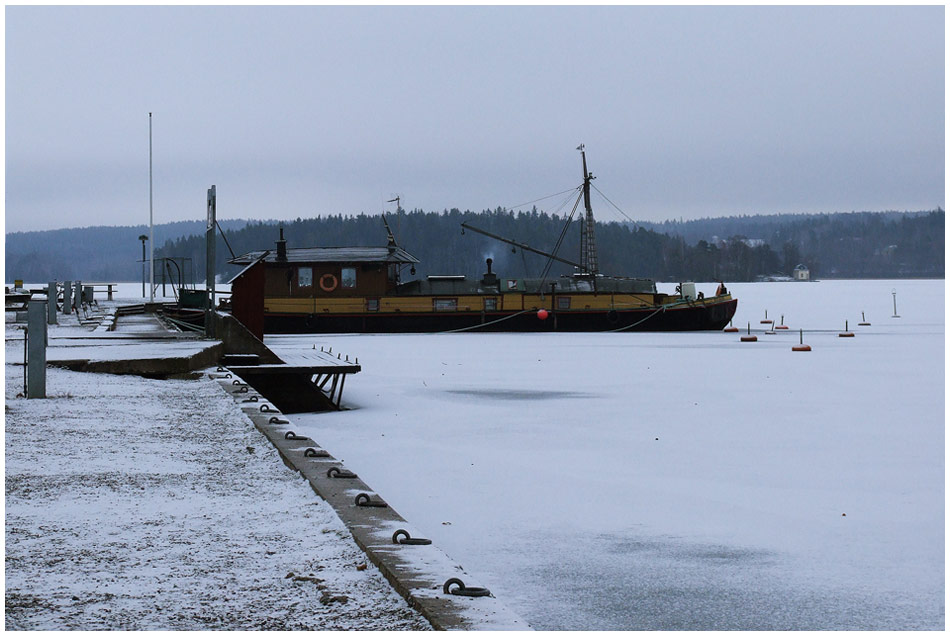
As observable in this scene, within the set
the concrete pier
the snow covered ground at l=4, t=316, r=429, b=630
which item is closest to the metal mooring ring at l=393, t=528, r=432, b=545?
the concrete pier

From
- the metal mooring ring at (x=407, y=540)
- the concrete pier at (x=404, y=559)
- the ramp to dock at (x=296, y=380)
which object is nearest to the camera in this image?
the concrete pier at (x=404, y=559)

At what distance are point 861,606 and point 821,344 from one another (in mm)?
28491

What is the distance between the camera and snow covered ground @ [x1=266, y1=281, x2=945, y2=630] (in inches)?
239

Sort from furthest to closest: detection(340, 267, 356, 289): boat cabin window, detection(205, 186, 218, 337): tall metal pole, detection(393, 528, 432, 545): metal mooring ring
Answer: detection(340, 267, 356, 289): boat cabin window, detection(205, 186, 218, 337): tall metal pole, detection(393, 528, 432, 545): metal mooring ring

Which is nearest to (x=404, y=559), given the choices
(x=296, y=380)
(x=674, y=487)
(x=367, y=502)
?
(x=367, y=502)

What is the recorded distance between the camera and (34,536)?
5.39 metres

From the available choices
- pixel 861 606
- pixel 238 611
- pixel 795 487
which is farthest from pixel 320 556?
pixel 795 487

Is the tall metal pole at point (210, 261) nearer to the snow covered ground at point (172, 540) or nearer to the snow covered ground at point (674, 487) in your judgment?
the snow covered ground at point (674, 487)

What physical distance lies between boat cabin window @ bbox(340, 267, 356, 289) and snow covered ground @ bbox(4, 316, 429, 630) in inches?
1355

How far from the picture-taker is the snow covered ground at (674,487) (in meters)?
6.07

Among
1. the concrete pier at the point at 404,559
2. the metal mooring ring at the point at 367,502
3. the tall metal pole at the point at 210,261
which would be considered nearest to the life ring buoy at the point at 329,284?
the tall metal pole at the point at 210,261

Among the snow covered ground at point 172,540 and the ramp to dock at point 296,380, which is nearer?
the snow covered ground at point 172,540

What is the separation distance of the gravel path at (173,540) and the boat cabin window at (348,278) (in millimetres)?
34475

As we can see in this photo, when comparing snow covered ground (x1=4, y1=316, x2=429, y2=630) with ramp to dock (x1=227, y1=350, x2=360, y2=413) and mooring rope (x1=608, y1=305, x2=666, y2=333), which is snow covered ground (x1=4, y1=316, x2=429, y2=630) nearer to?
ramp to dock (x1=227, y1=350, x2=360, y2=413)
